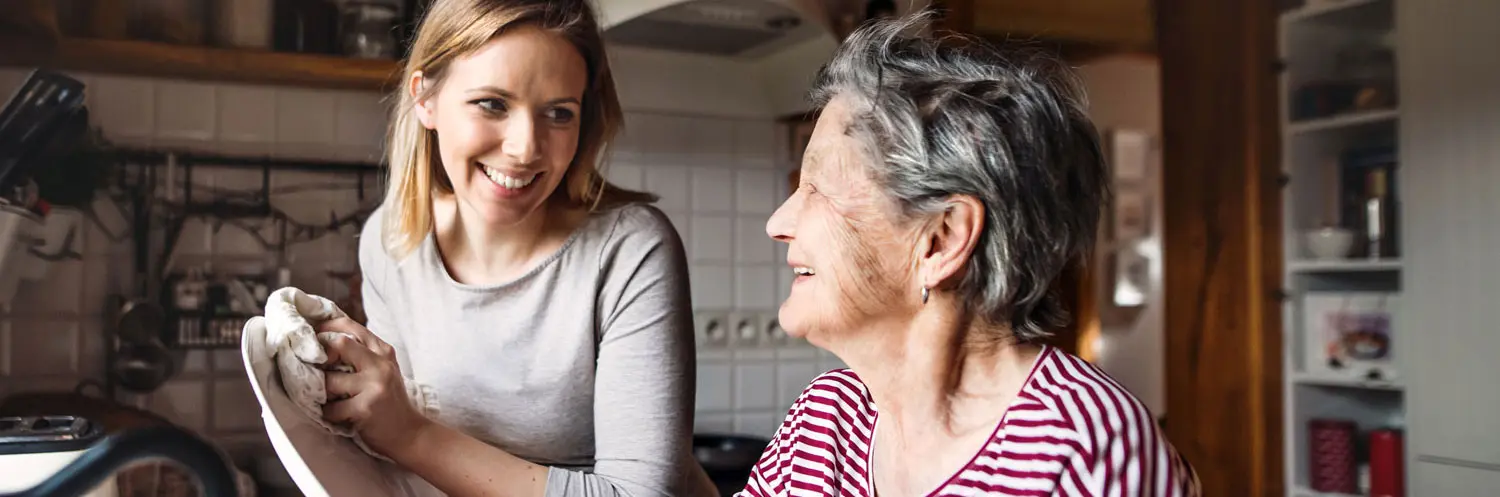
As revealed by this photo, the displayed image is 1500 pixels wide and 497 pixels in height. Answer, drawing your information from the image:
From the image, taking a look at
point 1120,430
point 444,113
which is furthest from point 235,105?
point 1120,430

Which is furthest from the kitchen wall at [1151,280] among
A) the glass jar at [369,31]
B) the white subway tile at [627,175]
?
the glass jar at [369,31]

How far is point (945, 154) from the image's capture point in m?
0.70

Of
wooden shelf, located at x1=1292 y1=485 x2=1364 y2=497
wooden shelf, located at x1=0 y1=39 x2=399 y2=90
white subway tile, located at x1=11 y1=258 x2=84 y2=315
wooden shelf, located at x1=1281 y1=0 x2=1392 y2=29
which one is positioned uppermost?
wooden shelf, located at x1=1281 y1=0 x2=1392 y2=29

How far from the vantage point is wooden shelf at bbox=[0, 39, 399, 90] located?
1365 mm

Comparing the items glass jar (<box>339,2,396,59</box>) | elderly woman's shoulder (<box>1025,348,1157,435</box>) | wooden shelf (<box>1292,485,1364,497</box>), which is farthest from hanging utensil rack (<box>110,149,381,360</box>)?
wooden shelf (<box>1292,485,1364,497</box>)

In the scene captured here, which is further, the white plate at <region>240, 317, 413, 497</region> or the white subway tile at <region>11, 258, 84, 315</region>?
the white subway tile at <region>11, 258, 84, 315</region>

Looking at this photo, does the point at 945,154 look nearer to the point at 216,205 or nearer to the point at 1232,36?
the point at 216,205

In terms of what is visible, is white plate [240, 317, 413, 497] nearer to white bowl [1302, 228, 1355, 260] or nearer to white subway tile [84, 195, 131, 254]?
white subway tile [84, 195, 131, 254]

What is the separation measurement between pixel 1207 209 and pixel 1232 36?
1.08 feet

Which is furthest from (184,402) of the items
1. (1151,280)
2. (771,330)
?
(1151,280)

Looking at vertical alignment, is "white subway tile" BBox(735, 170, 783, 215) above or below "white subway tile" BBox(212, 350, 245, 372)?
above

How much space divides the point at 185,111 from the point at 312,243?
0.76 ft

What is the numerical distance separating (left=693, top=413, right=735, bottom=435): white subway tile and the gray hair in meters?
0.74

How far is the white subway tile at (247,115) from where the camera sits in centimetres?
141
